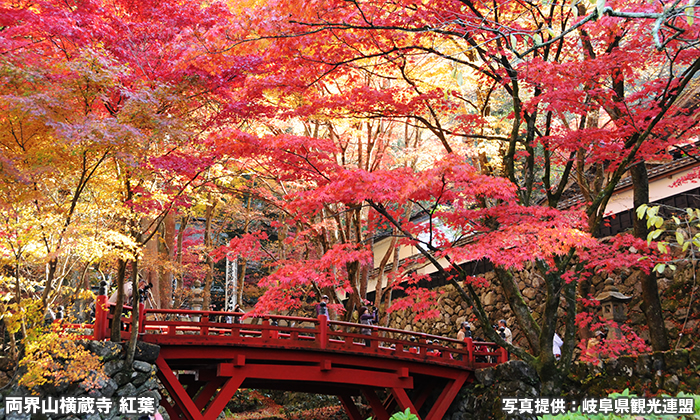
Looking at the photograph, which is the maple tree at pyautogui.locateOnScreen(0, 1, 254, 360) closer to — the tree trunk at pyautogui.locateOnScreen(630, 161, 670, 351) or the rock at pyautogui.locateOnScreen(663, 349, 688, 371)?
the tree trunk at pyautogui.locateOnScreen(630, 161, 670, 351)

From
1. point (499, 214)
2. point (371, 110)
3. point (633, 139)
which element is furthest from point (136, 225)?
point (633, 139)

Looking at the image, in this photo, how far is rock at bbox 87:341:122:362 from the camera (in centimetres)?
976

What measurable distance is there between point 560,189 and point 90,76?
8146mm

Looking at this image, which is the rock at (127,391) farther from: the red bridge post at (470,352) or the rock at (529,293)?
the rock at (529,293)

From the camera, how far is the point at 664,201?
14.1 metres

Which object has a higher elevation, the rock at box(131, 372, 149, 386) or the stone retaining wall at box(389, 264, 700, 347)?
the stone retaining wall at box(389, 264, 700, 347)

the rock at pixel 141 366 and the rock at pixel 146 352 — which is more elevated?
the rock at pixel 146 352

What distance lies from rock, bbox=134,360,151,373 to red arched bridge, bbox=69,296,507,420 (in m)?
0.59

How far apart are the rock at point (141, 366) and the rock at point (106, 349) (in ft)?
1.27

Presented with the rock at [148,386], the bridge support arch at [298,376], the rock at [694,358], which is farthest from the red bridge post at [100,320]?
the rock at [694,358]

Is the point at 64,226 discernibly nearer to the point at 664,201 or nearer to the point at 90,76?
the point at 90,76

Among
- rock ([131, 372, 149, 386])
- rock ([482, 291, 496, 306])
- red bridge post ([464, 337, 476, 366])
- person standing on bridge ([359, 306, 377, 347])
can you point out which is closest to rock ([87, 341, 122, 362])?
rock ([131, 372, 149, 386])

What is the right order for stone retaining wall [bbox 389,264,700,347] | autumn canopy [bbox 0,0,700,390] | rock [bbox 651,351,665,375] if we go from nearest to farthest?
autumn canopy [bbox 0,0,700,390] < rock [bbox 651,351,665,375] < stone retaining wall [bbox 389,264,700,347]

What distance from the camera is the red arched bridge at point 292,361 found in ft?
36.2
